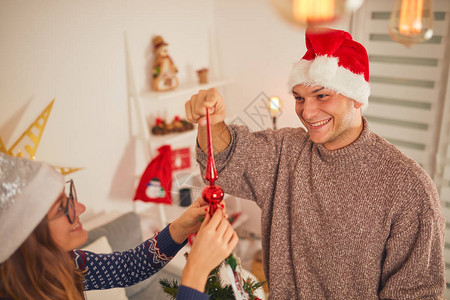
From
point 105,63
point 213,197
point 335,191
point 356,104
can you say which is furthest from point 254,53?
point 213,197

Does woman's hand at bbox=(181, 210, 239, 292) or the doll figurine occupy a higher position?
the doll figurine

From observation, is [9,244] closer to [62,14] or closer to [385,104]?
[62,14]

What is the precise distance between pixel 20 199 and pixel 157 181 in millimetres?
1655

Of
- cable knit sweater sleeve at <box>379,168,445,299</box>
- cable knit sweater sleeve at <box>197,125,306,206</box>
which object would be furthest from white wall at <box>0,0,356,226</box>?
cable knit sweater sleeve at <box>379,168,445,299</box>

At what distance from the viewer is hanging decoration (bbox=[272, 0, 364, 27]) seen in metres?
0.70

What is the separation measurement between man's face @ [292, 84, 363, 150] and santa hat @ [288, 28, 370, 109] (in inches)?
1.0

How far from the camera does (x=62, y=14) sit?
212cm

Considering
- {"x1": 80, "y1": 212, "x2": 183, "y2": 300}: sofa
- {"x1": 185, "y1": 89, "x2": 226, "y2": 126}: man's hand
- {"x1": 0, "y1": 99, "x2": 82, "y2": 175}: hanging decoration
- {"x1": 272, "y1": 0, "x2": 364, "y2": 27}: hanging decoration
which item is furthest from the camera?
{"x1": 80, "y1": 212, "x2": 183, "y2": 300}: sofa

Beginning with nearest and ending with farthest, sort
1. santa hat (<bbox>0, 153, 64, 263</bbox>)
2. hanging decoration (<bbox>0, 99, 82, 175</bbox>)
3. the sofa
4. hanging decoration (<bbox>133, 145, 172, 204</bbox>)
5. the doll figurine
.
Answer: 1. santa hat (<bbox>0, 153, 64, 263</bbox>)
2. hanging decoration (<bbox>0, 99, 82, 175</bbox>)
3. the sofa
4. hanging decoration (<bbox>133, 145, 172, 204</bbox>)
5. the doll figurine

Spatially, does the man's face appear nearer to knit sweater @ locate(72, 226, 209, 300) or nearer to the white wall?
the white wall

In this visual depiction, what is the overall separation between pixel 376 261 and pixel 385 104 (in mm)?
1642

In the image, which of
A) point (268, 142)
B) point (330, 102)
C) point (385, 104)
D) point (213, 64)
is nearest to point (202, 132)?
point (268, 142)

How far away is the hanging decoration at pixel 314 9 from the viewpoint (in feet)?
2.30

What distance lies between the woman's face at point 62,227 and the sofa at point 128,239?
1168mm
